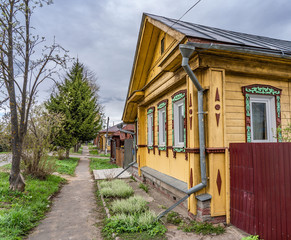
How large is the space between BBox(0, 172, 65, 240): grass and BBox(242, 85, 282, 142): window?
17.7 ft

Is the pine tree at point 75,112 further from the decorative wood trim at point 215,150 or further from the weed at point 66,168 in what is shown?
the decorative wood trim at point 215,150

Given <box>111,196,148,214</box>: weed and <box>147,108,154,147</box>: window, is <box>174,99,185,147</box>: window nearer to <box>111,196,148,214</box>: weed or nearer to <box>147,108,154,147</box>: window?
<box>111,196,148,214</box>: weed

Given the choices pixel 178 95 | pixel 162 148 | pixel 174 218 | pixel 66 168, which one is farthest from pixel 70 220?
pixel 66 168

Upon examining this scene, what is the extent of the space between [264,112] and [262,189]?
2.34m

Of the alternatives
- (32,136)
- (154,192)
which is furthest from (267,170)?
(32,136)

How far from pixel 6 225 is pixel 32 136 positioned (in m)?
5.63

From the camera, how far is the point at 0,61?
21.5 feet

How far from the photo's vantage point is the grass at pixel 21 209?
4459mm

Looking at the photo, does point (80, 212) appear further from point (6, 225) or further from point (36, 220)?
point (6, 225)

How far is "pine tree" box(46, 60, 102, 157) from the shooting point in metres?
20.1

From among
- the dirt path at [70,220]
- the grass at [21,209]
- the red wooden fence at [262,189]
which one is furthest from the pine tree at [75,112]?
the red wooden fence at [262,189]

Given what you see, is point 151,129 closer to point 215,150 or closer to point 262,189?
point 215,150

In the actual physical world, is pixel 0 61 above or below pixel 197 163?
above

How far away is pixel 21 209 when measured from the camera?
17.9ft
